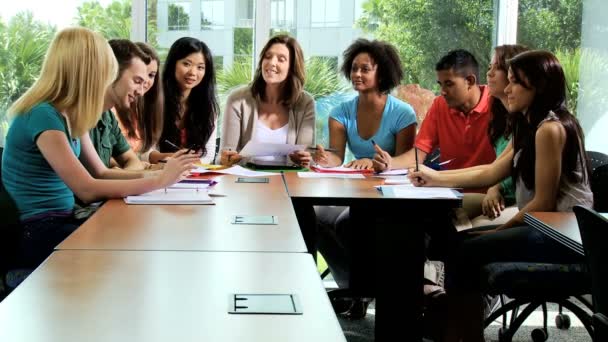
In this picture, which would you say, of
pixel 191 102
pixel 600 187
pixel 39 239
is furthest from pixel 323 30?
pixel 39 239

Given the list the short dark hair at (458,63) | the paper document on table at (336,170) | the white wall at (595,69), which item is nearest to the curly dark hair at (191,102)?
the paper document on table at (336,170)

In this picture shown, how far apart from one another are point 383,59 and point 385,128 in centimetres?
40

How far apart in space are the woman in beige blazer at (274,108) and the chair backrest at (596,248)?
2794 mm

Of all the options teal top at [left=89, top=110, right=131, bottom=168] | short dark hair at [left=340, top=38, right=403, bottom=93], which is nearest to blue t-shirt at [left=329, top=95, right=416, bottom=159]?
short dark hair at [left=340, top=38, right=403, bottom=93]

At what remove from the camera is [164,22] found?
16.4 feet

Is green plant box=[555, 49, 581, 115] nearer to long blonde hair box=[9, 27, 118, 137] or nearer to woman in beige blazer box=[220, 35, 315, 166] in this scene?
woman in beige blazer box=[220, 35, 315, 166]

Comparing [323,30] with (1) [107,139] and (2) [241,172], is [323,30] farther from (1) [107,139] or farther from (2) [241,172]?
(1) [107,139]

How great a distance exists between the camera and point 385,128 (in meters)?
4.40

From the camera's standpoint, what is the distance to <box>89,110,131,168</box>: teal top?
11.7 ft

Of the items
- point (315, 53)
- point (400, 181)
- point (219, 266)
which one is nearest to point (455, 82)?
point (400, 181)

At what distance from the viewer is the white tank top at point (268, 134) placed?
4492 mm

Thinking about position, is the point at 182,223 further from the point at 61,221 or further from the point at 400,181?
the point at 400,181

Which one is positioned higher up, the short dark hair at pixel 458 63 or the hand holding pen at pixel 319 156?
the short dark hair at pixel 458 63

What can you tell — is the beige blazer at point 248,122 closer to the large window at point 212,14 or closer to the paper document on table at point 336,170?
the paper document on table at point 336,170
